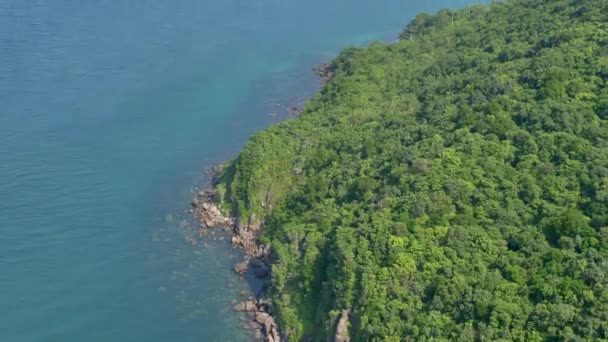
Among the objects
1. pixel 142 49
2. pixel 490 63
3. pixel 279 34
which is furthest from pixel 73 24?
pixel 490 63

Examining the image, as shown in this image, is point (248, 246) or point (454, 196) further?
point (248, 246)

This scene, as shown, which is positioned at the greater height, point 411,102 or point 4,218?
point 411,102

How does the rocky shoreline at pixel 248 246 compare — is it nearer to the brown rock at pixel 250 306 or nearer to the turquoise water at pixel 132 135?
the brown rock at pixel 250 306

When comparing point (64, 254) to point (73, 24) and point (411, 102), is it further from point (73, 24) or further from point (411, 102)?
point (73, 24)

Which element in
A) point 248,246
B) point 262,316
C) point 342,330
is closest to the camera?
point 342,330

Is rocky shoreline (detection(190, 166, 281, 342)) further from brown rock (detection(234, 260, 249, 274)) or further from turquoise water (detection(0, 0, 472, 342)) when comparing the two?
turquoise water (detection(0, 0, 472, 342))

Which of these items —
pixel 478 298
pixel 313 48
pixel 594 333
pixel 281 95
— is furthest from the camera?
pixel 313 48

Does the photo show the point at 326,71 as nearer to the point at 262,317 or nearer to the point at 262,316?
the point at 262,316

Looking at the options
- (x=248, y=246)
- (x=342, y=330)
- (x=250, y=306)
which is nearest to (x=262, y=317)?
(x=250, y=306)
